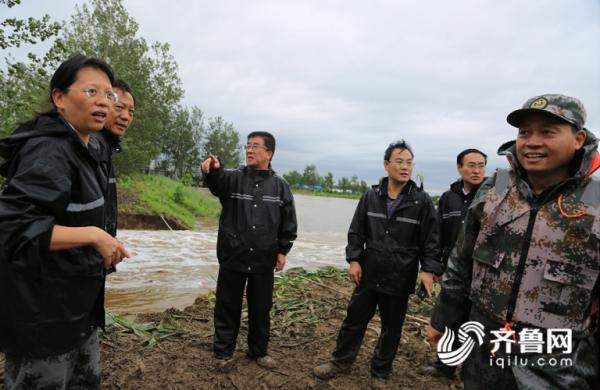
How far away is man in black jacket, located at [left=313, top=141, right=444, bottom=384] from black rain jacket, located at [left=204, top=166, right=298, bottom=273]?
0.79m

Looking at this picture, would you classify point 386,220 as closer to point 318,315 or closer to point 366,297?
point 366,297

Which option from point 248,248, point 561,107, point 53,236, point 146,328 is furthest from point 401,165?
point 146,328

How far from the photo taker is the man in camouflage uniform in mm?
1760

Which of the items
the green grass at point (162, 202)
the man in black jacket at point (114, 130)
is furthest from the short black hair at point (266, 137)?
the green grass at point (162, 202)

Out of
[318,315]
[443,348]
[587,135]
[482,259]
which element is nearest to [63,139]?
[482,259]

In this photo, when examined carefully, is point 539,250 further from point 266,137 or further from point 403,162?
point 266,137

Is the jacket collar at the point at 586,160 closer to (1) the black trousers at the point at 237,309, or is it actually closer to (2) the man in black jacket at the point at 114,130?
(1) the black trousers at the point at 237,309

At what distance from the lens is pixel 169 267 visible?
897 cm

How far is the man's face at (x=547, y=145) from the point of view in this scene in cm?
Result: 181

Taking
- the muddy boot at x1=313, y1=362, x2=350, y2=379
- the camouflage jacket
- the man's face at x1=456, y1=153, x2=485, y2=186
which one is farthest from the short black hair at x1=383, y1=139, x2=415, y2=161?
→ the muddy boot at x1=313, y1=362, x2=350, y2=379

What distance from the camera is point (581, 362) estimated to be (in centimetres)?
180

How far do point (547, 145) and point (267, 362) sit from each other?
10.4 feet

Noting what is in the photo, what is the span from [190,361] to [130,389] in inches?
25.2

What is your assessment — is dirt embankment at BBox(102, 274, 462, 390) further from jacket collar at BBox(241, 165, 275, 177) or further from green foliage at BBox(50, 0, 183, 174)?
green foliage at BBox(50, 0, 183, 174)
